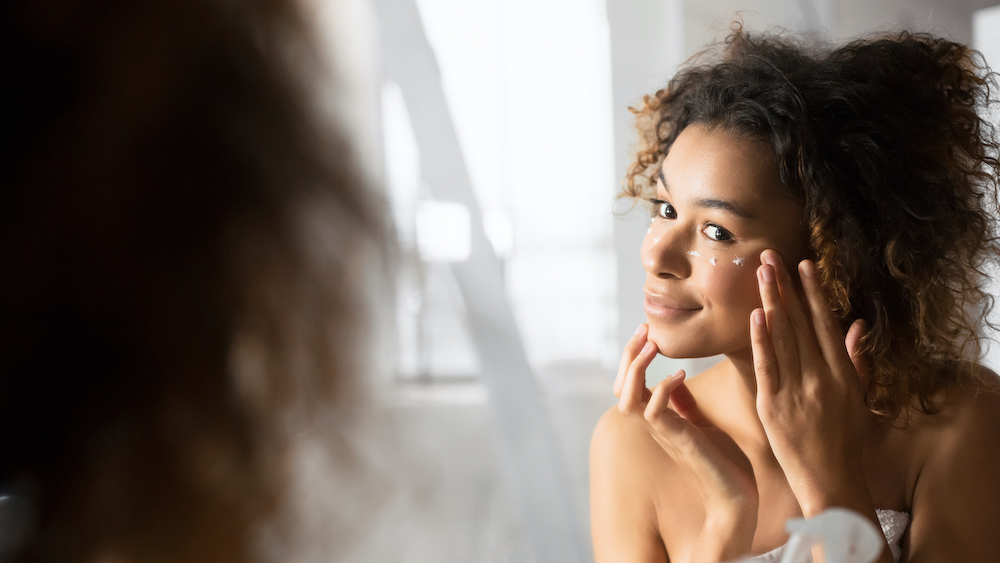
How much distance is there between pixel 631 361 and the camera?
2.17ft

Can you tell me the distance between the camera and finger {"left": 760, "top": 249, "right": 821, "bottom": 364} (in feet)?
1.91

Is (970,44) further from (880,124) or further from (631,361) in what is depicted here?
(631,361)

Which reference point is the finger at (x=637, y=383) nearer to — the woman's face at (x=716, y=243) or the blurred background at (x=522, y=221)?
the woman's face at (x=716, y=243)

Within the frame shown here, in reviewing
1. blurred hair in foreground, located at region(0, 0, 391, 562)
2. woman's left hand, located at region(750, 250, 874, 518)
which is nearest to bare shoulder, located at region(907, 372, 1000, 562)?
woman's left hand, located at region(750, 250, 874, 518)

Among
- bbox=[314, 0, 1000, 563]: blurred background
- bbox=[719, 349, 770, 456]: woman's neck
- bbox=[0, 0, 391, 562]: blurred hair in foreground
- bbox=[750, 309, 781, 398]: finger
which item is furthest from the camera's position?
bbox=[314, 0, 1000, 563]: blurred background

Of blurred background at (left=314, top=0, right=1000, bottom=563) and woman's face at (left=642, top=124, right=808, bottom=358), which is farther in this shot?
blurred background at (left=314, top=0, right=1000, bottom=563)

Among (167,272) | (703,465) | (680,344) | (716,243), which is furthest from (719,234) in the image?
(167,272)

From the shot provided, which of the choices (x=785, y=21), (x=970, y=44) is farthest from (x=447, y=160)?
(x=970, y=44)

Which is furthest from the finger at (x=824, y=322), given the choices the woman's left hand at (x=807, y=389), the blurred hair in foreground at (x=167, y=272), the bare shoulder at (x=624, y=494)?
the blurred hair in foreground at (x=167, y=272)

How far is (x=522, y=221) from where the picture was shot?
36.4 inches

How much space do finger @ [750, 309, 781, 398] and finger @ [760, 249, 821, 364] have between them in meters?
0.03

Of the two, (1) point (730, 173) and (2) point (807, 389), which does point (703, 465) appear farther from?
(1) point (730, 173)

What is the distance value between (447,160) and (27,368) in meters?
0.76

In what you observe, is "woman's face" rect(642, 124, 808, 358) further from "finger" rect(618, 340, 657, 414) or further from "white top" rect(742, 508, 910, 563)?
"white top" rect(742, 508, 910, 563)
